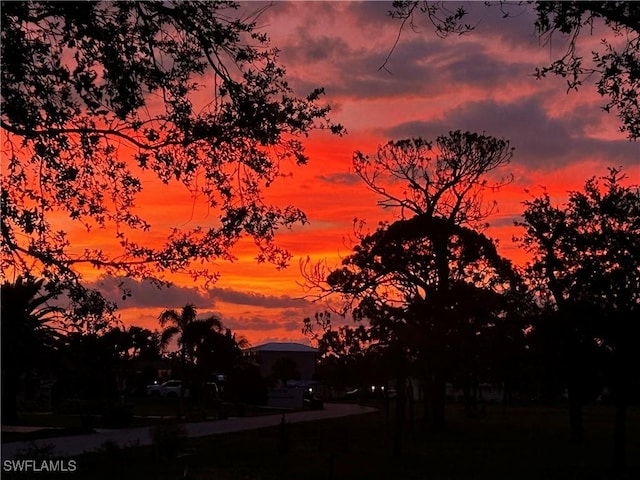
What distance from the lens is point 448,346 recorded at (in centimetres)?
3731

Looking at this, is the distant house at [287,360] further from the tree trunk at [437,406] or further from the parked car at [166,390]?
the tree trunk at [437,406]

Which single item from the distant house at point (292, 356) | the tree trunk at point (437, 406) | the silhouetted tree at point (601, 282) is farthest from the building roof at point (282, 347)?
the silhouetted tree at point (601, 282)

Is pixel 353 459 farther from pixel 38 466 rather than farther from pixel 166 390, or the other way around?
pixel 166 390

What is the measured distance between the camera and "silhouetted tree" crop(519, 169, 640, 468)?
20.7 meters

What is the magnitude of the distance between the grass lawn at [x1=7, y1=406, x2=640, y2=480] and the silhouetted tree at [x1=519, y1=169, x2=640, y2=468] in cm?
253

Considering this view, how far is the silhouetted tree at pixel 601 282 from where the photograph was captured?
20.7m

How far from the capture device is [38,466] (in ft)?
61.9

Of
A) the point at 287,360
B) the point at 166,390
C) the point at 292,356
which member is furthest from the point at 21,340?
the point at 292,356

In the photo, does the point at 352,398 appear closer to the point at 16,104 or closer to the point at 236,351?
the point at 236,351

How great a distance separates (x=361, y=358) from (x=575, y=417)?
8.68 m

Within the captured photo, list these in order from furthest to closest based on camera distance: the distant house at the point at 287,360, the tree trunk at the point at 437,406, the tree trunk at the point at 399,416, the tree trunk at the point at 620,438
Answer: the distant house at the point at 287,360
the tree trunk at the point at 437,406
the tree trunk at the point at 399,416
the tree trunk at the point at 620,438

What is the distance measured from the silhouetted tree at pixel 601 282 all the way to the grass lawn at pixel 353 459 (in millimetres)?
2532

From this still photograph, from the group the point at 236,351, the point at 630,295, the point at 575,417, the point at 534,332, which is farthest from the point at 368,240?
the point at 236,351

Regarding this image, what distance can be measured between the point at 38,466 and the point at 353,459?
375 inches
